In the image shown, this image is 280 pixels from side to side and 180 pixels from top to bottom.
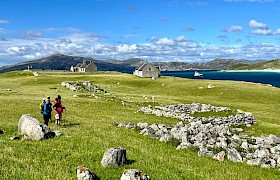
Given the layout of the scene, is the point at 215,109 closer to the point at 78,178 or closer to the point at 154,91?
the point at 78,178

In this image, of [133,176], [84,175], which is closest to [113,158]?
[84,175]

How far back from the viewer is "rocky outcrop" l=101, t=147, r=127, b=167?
18672 millimetres

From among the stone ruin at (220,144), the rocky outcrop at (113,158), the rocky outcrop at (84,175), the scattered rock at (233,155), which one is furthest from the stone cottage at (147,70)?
the rocky outcrop at (84,175)

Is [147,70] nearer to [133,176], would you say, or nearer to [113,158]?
[113,158]

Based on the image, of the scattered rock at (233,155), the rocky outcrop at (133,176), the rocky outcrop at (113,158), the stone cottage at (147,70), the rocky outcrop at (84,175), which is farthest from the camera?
the stone cottage at (147,70)

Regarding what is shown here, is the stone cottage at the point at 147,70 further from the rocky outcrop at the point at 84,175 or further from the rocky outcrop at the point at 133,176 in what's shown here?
the rocky outcrop at the point at 133,176

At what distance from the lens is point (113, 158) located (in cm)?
1880

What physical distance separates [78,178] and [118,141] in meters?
10.4

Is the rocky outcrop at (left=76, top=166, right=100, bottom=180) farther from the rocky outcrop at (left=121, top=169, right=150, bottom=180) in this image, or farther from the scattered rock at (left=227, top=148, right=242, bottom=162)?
the scattered rock at (left=227, top=148, right=242, bottom=162)

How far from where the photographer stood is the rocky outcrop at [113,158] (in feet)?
61.3

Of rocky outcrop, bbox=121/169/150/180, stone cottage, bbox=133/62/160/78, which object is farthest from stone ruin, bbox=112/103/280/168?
stone cottage, bbox=133/62/160/78

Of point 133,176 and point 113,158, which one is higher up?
point 133,176

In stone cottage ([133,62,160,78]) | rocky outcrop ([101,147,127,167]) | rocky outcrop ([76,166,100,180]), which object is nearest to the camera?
rocky outcrop ([76,166,100,180])

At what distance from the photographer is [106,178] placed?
16750 millimetres
